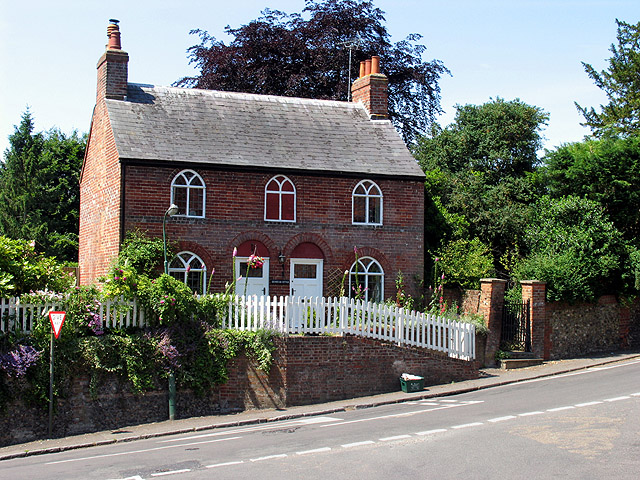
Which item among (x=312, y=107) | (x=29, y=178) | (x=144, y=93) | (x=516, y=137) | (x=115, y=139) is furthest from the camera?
(x=29, y=178)

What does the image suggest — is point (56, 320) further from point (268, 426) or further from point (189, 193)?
point (189, 193)

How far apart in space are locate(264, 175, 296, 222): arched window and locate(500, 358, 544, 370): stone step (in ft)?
26.4

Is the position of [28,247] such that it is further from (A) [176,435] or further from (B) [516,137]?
(B) [516,137]

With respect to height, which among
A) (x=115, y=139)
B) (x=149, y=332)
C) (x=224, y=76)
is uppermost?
(x=224, y=76)

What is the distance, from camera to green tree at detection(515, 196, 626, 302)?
23.9 meters

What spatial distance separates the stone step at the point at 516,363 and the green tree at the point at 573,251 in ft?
7.85

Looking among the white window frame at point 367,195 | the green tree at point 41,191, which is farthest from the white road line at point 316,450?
the green tree at point 41,191

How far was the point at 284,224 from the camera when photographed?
79.1 ft

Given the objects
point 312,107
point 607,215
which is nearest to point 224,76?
point 312,107

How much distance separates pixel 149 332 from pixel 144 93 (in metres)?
11.0

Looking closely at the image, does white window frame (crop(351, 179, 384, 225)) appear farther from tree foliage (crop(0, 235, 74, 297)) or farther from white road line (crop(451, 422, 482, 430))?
white road line (crop(451, 422, 482, 430))

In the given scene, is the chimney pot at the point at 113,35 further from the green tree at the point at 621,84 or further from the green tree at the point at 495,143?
the green tree at the point at 621,84

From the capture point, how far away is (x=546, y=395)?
56.4 feet

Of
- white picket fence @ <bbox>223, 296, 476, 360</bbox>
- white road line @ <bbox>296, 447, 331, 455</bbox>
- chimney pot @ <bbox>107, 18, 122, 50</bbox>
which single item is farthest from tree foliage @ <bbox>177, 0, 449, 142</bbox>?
white road line @ <bbox>296, 447, 331, 455</bbox>
